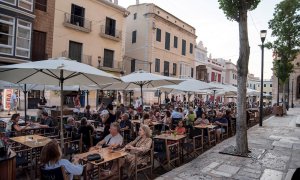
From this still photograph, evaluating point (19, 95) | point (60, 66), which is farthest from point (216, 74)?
point (60, 66)

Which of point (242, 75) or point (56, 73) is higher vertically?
point (242, 75)

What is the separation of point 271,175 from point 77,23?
66.9 ft

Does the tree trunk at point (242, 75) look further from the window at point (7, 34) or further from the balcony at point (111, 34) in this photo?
the balcony at point (111, 34)

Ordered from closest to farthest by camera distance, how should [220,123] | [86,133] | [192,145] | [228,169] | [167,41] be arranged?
1. [228,169]
2. [86,133]
3. [192,145]
4. [220,123]
5. [167,41]

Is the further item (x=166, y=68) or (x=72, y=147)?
(x=166, y=68)

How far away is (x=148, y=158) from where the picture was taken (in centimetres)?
551

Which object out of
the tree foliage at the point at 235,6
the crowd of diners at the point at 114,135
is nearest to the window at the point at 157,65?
the crowd of diners at the point at 114,135

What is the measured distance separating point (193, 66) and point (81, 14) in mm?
21582

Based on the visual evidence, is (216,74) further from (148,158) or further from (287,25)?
(148,158)

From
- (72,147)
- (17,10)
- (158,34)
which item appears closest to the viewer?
(72,147)

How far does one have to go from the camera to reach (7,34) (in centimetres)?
1655

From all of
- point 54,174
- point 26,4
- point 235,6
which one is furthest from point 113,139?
point 26,4

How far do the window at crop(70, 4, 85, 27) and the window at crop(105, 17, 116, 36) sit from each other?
302cm

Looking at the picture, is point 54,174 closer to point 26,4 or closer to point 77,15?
point 26,4
